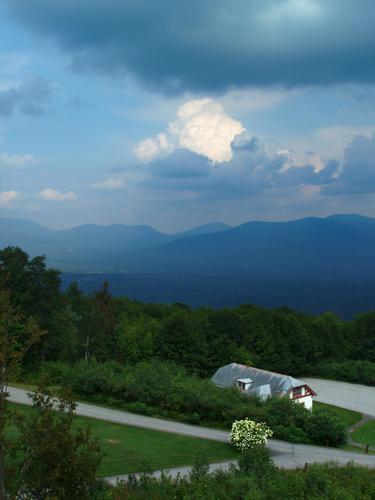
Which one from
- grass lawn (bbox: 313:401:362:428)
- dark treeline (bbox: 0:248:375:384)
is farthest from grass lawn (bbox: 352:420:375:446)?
dark treeline (bbox: 0:248:375:384)

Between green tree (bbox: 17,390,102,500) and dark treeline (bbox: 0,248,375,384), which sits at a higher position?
green tree (bbox: 17,390,102,500)

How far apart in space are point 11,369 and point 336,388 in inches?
2099

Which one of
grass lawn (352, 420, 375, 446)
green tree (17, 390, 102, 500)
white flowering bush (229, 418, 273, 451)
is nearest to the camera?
green tree (17, 390, 102, 500)

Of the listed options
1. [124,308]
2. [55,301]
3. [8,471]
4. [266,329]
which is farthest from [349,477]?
[124,308]

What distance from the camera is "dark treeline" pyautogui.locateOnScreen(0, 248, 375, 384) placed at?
128 feet

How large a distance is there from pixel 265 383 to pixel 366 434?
9.36 metres

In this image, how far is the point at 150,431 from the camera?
26.2 metres

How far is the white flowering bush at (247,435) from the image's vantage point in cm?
2368

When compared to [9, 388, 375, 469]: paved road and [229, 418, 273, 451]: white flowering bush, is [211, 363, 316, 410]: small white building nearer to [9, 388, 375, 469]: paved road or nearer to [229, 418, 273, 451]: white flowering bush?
[9, 388, 375, 469]: paved road

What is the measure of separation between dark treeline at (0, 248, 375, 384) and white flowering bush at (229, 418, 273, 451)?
19728mm

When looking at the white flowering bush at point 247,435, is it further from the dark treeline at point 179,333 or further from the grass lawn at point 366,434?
the dark treeline at point 179,333

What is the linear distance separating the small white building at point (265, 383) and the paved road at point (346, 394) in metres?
A: 5.97

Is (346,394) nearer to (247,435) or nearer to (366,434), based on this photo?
(366,434)

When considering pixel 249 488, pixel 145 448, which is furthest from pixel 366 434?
pixel 249 488
